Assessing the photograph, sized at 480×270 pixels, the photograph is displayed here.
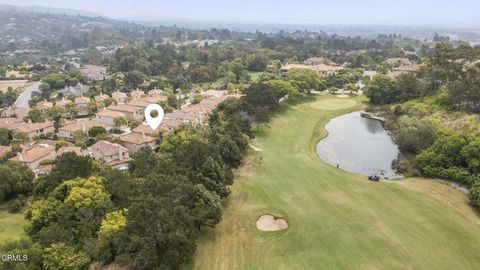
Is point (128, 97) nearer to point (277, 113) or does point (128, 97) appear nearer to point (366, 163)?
point (277, 113)

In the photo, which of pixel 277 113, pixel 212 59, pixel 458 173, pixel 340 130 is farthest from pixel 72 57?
pixel 458 173

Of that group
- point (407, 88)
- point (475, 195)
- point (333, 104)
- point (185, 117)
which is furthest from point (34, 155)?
point (407, 88)

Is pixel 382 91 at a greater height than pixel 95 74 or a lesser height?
greater

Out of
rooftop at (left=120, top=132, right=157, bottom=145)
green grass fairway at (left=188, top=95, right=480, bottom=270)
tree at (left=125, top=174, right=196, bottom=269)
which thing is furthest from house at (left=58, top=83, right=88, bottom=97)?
tree at (left=125, top=174, right=196, bottom=269)

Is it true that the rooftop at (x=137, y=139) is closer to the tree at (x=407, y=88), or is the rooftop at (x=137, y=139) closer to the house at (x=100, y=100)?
the house at (x=100, y=100)

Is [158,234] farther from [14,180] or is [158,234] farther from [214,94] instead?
[214,94]
